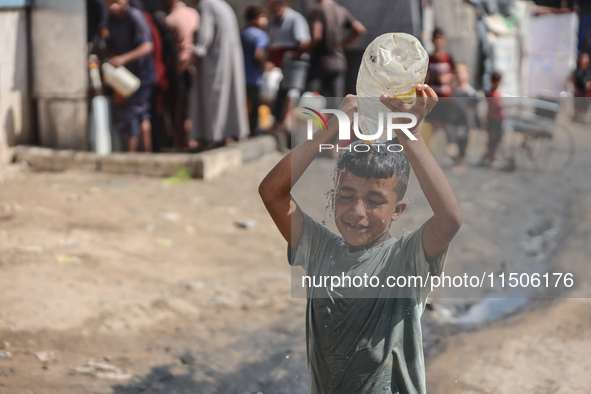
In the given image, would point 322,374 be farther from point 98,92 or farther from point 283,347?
point 98,92

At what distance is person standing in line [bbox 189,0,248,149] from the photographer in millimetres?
6637

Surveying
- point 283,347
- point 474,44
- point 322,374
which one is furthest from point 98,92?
point 474,44

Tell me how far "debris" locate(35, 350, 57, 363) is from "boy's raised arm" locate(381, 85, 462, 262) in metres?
1.90

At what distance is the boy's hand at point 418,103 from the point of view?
142 centimetres

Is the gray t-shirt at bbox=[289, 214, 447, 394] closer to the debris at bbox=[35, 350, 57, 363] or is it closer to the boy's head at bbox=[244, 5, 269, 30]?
the debris at bbox=[35, 350, 57, 363]

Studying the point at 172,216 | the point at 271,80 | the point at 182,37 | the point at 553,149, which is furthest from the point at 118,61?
the point at 553,149

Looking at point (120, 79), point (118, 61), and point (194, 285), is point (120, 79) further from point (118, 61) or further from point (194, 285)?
point (194, 285)

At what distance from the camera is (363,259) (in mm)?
1605

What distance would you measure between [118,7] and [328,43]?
197cm

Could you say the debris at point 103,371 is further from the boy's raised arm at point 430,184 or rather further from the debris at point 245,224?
the debris at point 245,224

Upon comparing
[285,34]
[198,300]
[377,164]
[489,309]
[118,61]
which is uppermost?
[285,34]

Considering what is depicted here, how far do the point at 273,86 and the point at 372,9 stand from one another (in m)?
1.44

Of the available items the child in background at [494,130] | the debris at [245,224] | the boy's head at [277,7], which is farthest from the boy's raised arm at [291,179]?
the boy's head at [277,7]

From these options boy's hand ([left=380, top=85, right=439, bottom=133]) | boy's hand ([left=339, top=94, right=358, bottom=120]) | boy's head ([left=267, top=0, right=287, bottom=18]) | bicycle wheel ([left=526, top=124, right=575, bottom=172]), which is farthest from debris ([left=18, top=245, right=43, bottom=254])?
bicycle wheel ([left=526, top=124, right=575, bottom=172])
